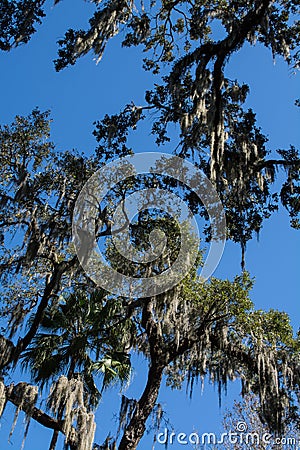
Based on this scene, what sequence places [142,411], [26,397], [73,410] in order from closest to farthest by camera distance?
[73,410], [26,397], [142,411]

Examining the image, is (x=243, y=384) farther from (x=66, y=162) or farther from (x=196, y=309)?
(x=66, y=162)

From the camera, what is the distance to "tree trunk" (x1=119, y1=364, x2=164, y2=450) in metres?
8.03

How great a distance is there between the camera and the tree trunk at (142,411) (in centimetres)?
803

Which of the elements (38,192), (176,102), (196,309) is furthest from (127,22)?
(196,309)

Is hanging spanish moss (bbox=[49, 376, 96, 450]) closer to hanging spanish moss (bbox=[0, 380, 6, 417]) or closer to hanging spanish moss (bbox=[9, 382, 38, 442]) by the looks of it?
hanging spanish moss (bbox=[9, 382, 38, 442])

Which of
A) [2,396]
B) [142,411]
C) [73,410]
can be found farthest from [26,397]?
[142,411]

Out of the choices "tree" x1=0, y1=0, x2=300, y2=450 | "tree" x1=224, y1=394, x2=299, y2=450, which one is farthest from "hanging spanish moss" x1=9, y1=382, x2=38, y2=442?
"tree" x1=224, y1=394, x2=299, y2=450

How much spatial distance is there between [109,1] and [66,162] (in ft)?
10.6

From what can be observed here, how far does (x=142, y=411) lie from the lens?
837cm

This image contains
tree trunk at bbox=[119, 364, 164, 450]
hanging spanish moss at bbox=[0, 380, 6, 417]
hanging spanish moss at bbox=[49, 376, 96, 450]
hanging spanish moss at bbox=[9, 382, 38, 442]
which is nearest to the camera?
hanging spanish moss at bbox=[49, 376, 96, 450]

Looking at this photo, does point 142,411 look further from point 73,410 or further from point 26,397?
point 26,397

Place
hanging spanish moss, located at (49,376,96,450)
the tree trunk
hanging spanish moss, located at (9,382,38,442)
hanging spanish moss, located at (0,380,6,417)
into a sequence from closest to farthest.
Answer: hanging spanish moss, located at (49,376,96,450)
hanging spanish moss, located at (0,380,6,417)
hanging spanish moss, located at (9,382,38,442)
the tree trunk

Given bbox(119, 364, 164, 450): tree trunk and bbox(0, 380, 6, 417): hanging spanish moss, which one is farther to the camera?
bbox(119, 364, 164, 450): tree trunk

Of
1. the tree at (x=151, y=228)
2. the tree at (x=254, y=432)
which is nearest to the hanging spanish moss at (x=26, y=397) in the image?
the tree at (x=151, y=228)
